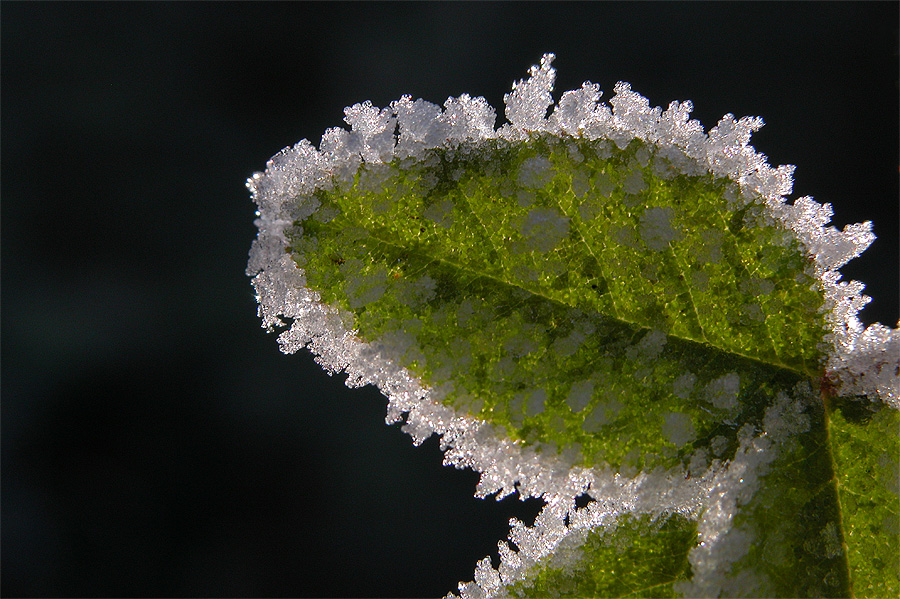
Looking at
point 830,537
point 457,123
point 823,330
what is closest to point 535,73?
point 457,123

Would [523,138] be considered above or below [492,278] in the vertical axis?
above

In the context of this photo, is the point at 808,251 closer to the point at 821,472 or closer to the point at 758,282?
the point at 758,282

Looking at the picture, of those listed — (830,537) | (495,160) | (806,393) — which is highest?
(495,160)

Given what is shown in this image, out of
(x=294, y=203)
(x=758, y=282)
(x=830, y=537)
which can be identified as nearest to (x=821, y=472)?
(x=830, y=537)

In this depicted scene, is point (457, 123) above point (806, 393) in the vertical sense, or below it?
above

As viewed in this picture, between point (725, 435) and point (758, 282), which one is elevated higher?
point (758, 282)

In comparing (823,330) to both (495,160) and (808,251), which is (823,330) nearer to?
(808,251)
